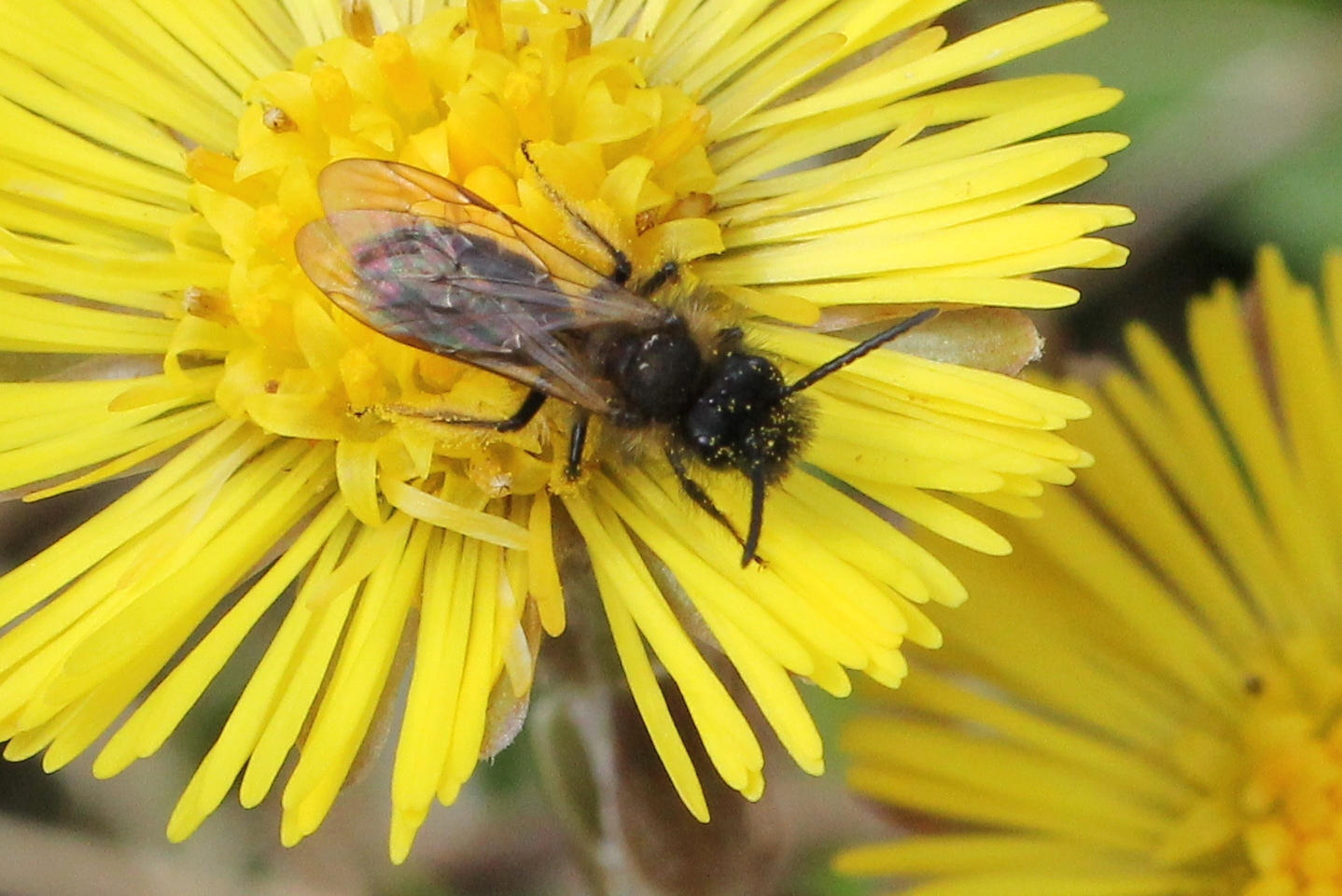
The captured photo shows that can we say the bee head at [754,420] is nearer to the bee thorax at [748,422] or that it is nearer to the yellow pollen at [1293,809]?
the bee thorax at [748,422]

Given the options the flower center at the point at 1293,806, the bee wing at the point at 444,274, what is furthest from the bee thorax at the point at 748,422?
the flower center at the point at 1293,806

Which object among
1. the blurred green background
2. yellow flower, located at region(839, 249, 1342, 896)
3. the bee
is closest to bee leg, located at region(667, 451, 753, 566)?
the bee

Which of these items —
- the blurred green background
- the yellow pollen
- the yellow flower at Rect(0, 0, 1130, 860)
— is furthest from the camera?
the blurred green background

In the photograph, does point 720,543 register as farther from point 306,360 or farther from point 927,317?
point 306,360

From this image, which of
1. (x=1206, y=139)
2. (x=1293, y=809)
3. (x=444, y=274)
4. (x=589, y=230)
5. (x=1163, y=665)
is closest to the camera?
(x=444, y=274)

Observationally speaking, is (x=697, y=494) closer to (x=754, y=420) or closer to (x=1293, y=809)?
(x=754, y=420)

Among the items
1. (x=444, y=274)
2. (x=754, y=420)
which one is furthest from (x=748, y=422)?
(x=444, y=274)

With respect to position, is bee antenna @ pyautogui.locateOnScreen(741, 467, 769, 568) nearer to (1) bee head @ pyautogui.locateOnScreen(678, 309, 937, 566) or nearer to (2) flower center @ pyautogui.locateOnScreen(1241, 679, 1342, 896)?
(1) bee head @ pyautogui.locateOnScreen(678, 309, 937, 566)

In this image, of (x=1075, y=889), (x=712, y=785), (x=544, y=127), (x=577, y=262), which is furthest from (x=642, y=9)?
(x=1075, y=889)
